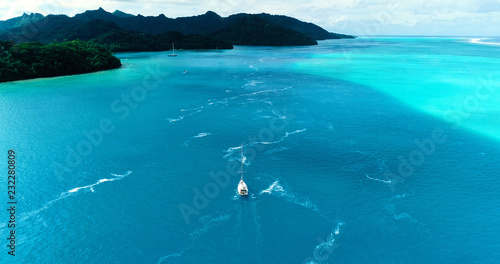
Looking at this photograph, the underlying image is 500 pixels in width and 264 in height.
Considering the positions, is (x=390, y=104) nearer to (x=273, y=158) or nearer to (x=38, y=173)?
(x=273, y=158)

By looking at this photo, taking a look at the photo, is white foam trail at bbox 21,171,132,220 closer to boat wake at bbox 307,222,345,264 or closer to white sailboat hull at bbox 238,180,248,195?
white sailboat hull at bbox 238,180,248,195

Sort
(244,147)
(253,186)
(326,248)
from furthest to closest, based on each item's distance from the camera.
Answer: (244,147) < (253,186) < (326,248)

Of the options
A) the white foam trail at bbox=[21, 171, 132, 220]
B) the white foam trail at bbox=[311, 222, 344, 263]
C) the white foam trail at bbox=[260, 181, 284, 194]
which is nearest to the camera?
the white foam trail at bbox=[311, 222, 344, 263]

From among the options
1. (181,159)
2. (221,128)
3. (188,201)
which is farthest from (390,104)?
(188,201)

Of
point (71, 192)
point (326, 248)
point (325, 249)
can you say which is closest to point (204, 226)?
point (325, 249)

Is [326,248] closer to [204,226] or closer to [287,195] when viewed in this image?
[287,195]

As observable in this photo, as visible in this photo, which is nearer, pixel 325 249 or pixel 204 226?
pixel 325 249

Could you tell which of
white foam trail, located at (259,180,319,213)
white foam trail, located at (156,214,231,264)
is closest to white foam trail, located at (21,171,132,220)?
white foam trail, located at (156,214,231,264)

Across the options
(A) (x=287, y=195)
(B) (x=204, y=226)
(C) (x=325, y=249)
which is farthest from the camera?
(A) (x=287, y=195)

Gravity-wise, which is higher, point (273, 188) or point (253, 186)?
point (273, 188)
